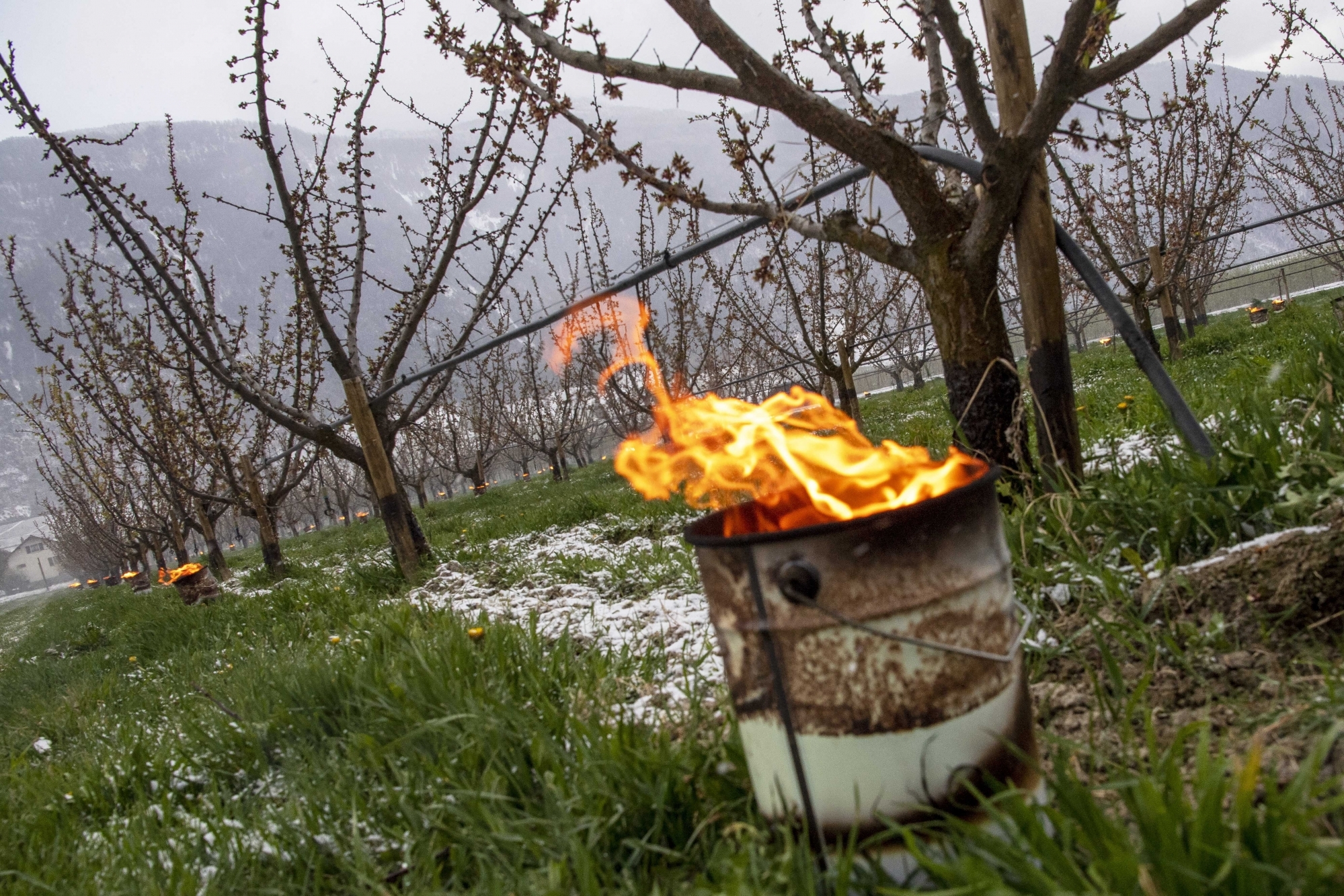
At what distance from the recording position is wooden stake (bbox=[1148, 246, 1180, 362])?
8281mm

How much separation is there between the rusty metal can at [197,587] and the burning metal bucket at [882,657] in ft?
27.0

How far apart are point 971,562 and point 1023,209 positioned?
200cm

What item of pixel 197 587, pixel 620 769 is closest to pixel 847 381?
pixel 620 769

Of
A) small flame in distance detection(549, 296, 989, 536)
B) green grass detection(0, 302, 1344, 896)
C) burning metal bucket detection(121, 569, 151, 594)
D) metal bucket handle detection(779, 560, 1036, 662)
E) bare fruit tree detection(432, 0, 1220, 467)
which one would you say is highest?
bare fruit tree detection(432, 0, 1220, 467)

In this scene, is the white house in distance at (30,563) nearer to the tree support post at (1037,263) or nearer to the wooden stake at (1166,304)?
the wooden stake at (1166,304)

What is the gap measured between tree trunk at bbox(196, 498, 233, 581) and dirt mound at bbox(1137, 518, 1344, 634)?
12505mm

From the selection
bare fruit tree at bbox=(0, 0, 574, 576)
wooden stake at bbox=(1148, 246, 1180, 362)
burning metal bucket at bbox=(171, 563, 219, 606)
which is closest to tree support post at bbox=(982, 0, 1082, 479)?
bare fruit tree at bbox=(0, 0, 574, 576)

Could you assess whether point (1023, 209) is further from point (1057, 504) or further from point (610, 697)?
point (610, 697)

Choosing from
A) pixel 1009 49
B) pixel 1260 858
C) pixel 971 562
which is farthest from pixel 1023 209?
pixel 1260 858

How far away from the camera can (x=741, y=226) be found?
3.62 meters

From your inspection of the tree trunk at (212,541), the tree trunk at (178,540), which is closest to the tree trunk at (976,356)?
the tree trunk at (212,541)

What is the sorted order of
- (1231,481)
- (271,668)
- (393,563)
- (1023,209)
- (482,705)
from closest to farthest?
1. (482,705)
2. (1231,481)
3. (1023,209)
4. (271,668)
5. (393,563)

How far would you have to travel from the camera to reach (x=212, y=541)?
11578 mm

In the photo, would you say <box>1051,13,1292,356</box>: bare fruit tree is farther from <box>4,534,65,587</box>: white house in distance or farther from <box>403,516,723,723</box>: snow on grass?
<box>4,534,65,587</box>: white house in distance
